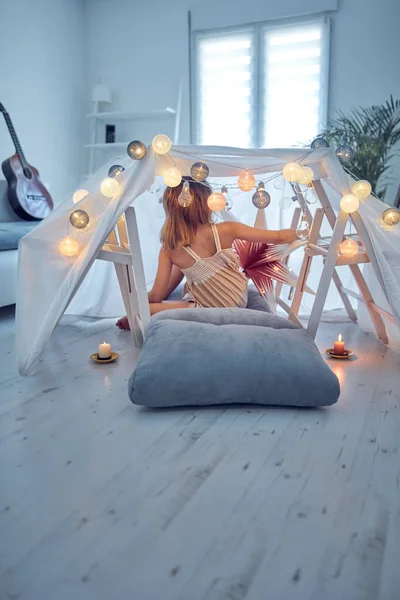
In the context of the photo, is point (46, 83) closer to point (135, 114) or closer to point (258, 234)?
point (135, 114)

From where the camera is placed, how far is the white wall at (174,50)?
4023 millimetres

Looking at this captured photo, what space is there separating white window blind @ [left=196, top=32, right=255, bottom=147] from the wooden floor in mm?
3392

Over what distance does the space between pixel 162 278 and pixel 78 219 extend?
22.0 inches

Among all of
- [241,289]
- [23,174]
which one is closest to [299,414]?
[241,289]

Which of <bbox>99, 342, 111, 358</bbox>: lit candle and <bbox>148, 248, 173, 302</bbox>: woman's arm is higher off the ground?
<bbox>148, 248, 173, 302</bbox>: woman's arm

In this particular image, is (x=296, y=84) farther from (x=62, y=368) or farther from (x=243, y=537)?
(x=243, y=537)

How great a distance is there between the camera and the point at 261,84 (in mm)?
4430

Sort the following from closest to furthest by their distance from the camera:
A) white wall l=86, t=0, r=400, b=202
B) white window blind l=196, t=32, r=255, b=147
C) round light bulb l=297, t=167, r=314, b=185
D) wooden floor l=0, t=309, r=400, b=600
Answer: wooden floor l=0, t=309, r=400, b=600
round light bulb l=297, t=167, r=314, b=185
white wall l=86, t=0, r=400, b=202
white window blind l=196, t=32, r=255, b=147

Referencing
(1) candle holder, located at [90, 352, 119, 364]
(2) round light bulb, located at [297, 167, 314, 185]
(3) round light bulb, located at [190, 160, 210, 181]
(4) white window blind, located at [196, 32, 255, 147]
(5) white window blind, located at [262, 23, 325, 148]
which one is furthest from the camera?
(4) white window blind, located at [196, 32, 255, 147]

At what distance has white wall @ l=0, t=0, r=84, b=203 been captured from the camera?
4.04 m

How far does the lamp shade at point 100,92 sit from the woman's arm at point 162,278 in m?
3.07

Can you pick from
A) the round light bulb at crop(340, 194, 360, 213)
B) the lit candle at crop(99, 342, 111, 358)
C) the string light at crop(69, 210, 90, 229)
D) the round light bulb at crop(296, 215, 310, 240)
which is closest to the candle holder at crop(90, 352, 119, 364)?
the lit candle at crop(99, 342, 111, 358)

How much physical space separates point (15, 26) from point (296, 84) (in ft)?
7.41

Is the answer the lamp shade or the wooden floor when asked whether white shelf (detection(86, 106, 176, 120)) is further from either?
the wooden floor
